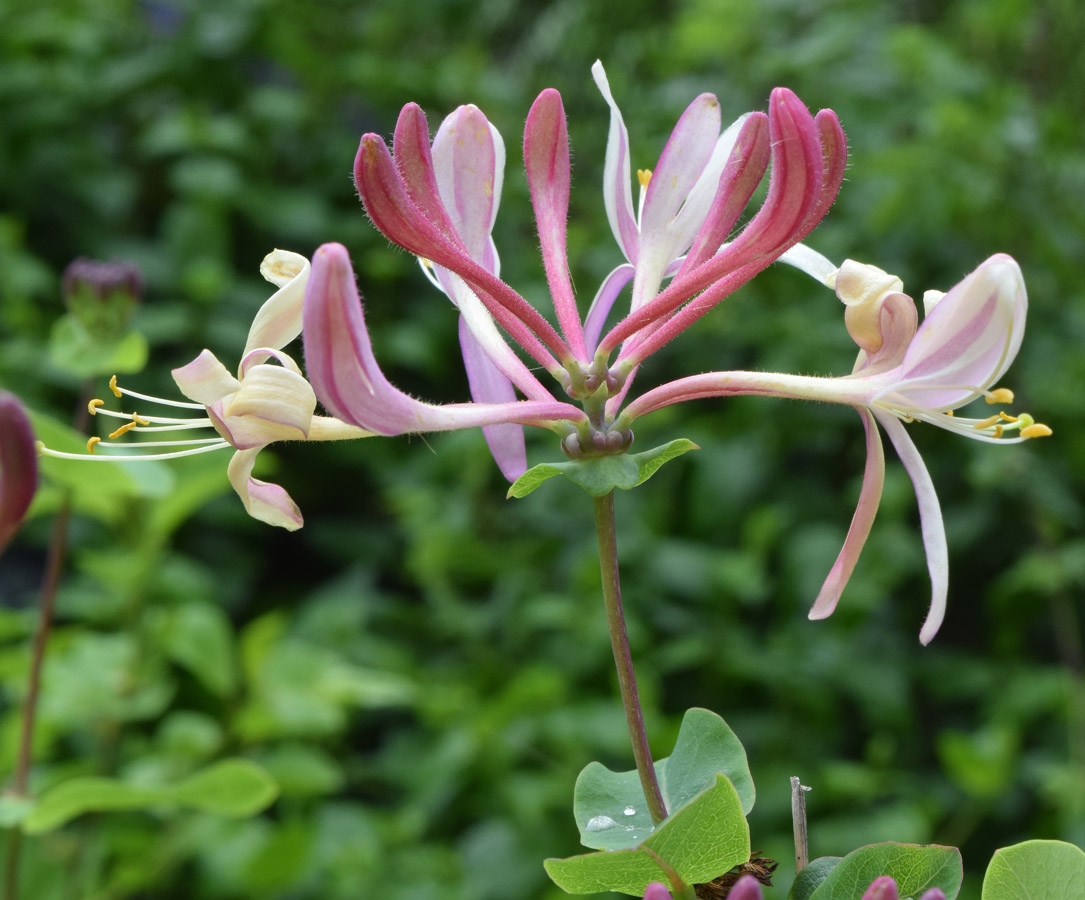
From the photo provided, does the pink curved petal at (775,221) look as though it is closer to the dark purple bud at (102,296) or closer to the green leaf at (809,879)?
the green leaf at (809,879)

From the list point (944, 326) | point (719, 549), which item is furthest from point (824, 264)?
point (719, 549)

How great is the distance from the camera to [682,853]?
29 centimetres

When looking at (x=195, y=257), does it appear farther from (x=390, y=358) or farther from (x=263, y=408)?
(x=263, y=408)

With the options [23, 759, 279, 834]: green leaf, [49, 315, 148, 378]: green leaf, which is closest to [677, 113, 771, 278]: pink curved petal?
[23, 759, 279, 834]: green leaf

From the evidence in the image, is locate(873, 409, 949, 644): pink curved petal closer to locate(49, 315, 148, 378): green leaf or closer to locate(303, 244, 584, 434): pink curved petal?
locate(303, 244, 584, 434): pink curved petal

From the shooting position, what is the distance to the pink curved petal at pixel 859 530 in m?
0.34

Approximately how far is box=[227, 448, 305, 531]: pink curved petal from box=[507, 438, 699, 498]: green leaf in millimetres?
84

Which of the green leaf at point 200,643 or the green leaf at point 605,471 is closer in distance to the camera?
the green leaf at point 605,471

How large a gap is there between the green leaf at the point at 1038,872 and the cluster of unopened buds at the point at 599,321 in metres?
0.07

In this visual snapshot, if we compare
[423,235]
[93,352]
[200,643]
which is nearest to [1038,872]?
[423,235]

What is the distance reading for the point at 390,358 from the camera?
5.67 ft

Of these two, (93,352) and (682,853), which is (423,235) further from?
(93,352)

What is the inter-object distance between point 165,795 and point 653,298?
1.48ft

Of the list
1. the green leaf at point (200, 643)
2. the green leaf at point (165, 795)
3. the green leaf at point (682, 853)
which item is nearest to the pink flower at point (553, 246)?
the green leaf at point (682, 853)
